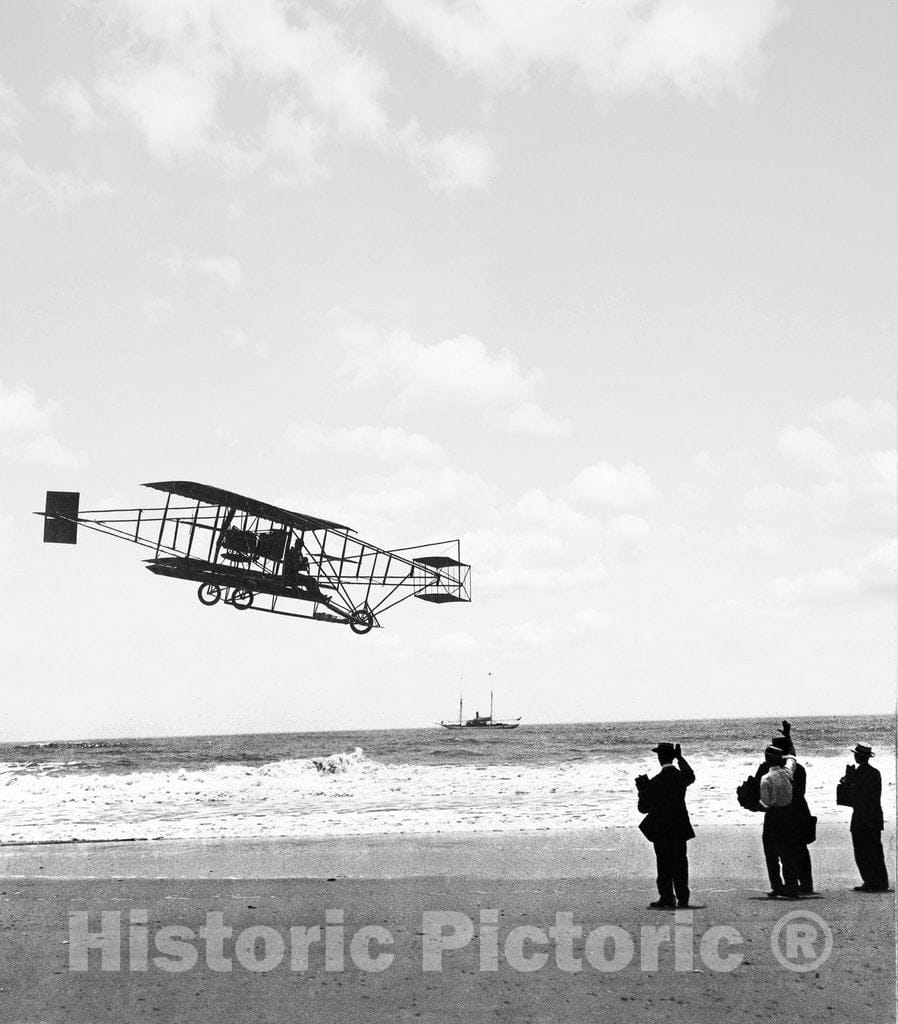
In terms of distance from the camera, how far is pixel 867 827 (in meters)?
10.2

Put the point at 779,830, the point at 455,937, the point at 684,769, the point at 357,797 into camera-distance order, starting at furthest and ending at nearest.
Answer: the point at 357,797
the point at 779,830
the point at 684,769
the point at 455,937

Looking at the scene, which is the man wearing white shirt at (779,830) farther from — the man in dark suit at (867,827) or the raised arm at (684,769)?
the raised arm at (684,769)

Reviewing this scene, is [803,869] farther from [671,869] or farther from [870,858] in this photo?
[671,869]

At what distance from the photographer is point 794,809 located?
32.7 feet

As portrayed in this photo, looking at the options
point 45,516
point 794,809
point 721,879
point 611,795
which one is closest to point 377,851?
point 721,879

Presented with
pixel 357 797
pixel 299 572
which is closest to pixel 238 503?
pixel 299 572

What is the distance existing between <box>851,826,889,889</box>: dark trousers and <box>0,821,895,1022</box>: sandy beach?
1.39 feet

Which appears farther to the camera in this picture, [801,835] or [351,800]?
[351,800]

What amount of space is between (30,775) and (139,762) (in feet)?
30.6

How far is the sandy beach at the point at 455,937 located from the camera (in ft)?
20.2

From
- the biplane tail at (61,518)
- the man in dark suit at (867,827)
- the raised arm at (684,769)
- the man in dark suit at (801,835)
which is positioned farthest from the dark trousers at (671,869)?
the biplane tail at (61,518)

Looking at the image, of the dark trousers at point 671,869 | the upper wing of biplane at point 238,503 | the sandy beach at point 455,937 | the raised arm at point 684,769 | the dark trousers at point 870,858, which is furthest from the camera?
the upper wing of biplane at point 238,503

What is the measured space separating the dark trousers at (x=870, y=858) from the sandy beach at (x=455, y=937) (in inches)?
16.7

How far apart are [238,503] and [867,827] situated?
1183 cm
